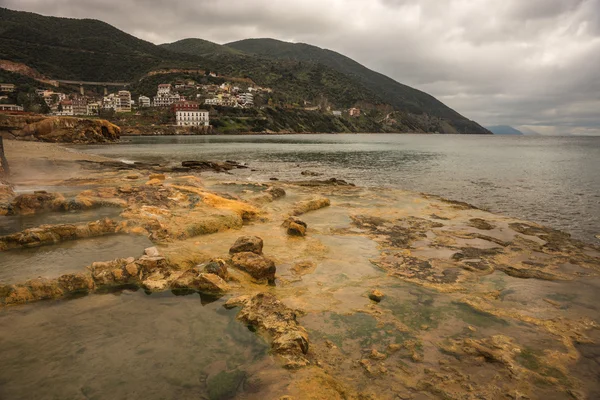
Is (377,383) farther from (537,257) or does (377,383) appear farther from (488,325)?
(537,257)

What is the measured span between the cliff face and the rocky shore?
223 feet

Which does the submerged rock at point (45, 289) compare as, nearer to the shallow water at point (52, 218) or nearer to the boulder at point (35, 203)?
the shallow water at point (52, 218)

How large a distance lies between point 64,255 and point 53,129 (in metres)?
80.7

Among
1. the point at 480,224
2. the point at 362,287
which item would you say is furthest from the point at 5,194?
the point at 480,224

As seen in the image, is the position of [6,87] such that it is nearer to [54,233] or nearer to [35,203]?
[35,203]

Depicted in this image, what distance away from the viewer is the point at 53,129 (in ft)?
239

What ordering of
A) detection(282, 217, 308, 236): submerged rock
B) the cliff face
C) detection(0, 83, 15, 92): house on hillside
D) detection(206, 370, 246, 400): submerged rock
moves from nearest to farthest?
1. detection(206, 370, 246, 400): submerged rock
2. detection(282, 217, 308, 236): submerged rock
3. the cliff face
4. detection(0, 83, 15, 92): house on hillside

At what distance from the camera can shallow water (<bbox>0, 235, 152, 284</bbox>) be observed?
8703 mm

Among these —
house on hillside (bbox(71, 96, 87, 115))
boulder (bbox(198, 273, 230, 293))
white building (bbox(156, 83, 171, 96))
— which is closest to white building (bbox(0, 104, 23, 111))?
house on hillside (bbox(71, 96, 87, 115))

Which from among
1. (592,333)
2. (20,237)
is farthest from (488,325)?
(20,237)

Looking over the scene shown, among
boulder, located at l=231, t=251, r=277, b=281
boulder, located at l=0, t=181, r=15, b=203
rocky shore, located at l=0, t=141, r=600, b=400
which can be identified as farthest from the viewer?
boulder, located at l=0, t=181, r=15, b=203

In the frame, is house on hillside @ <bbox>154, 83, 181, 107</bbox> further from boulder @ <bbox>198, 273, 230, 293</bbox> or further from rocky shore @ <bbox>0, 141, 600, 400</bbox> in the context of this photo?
boulder @ <bbox>198, 273, 230, 293</bbox>

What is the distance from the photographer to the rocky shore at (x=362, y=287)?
594 cm

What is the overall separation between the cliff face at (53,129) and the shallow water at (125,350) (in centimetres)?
7609
